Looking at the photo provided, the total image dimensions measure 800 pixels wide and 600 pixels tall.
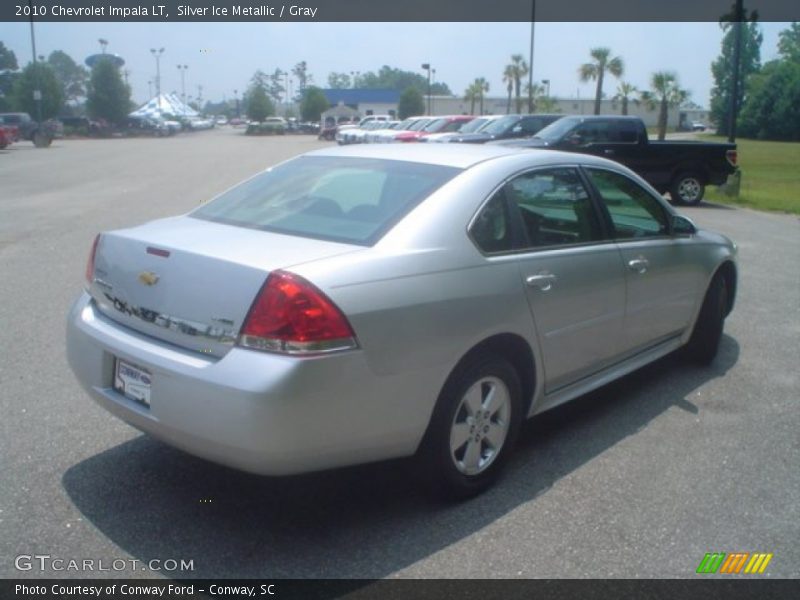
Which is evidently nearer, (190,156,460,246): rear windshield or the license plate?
the license plate

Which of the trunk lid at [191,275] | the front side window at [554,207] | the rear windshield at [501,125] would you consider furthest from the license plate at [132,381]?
the rear windshield at [501,125]

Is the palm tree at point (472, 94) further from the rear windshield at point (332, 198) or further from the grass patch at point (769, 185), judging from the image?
the rear windshield at point (332, 198)

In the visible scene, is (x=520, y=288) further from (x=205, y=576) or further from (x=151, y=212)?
(x=151, y=212)

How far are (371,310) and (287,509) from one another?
1.09 meters

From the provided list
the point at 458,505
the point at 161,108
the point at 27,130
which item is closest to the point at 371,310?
the point at 458,505

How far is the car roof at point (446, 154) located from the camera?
4.53 metres

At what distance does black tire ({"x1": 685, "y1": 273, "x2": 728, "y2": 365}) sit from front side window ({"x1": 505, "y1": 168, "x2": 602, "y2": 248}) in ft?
5.41

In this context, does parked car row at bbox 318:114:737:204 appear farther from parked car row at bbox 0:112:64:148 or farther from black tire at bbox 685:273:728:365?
parked car row at bbox 0:112:64:148

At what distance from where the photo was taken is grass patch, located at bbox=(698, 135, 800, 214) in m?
20.1

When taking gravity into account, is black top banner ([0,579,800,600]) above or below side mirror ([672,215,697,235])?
below

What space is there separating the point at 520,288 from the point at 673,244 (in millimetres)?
1908

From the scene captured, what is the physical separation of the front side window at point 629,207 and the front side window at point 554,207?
206 millimetres

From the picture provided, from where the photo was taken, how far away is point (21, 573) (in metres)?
3.24

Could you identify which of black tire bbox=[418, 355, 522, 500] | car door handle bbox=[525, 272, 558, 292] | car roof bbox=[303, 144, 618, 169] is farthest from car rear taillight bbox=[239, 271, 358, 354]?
car roof bbox=[303, 144, 618, 169]
